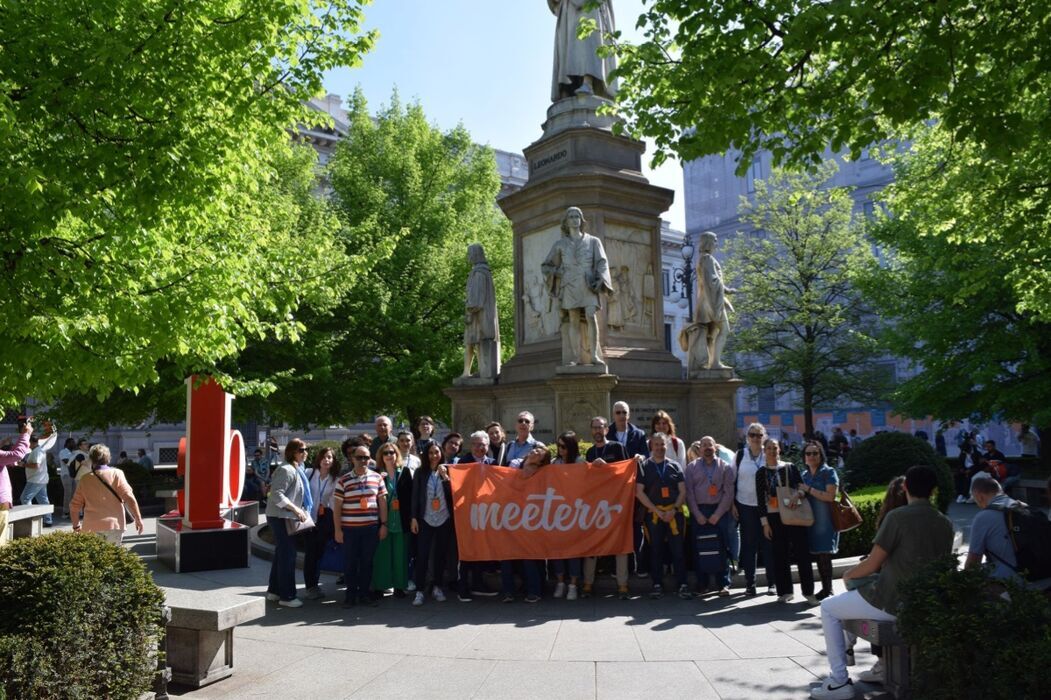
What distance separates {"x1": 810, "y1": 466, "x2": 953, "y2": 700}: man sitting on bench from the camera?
574 centimetres

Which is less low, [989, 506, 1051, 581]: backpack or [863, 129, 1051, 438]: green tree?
[863, 129, 1051, 438]: green tree

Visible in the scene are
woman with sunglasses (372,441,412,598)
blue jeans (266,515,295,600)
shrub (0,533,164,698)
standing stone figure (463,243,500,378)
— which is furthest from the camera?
standing stone figure (463,243,500,378)

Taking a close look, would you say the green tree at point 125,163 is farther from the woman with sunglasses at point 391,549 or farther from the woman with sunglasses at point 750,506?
the woman with sunglasses at point 750,506

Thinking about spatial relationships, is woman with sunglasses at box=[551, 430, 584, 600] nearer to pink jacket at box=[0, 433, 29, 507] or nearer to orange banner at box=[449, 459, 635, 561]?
orange banner at box=[449, 459, 635, 561]

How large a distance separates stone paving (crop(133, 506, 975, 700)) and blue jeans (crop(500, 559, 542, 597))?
0.17 metres

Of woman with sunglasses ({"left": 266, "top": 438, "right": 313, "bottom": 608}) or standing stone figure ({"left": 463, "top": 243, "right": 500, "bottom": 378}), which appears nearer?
woman with sunglasses ({"left": 266, "top": 438, "right": 313, "bottom": 608})

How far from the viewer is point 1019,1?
6.60m

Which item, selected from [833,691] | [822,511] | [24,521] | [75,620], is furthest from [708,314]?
[75,620]

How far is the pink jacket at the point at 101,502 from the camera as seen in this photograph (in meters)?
10.3

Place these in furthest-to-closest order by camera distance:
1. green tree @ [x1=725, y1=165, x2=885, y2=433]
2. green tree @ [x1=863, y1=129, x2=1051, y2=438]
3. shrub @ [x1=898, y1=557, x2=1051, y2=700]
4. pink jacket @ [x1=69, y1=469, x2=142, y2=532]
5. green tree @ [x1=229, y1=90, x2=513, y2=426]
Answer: green tree @ [x1=725, y1=165, x2=885, y2=433]
green tree @ [x1=229, y1=90, x2=513, y2=426]
green tree @ [x1=863, y1=129, x2=1051, y2=438]
pink jacket @ [x1=69, y1=469, x2=142, y2=532]
shrub @ [x1=898, y1=557, x2=1051, y2=700]

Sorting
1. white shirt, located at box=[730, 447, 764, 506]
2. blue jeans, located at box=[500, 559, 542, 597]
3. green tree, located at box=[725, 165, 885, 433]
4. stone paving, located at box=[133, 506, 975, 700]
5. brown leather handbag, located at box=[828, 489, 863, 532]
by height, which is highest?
green tree, located at box=[725, 165, 885, 433]

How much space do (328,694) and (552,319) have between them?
9.91 metres

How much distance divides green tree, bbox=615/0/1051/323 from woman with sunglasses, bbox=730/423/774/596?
3.21 m

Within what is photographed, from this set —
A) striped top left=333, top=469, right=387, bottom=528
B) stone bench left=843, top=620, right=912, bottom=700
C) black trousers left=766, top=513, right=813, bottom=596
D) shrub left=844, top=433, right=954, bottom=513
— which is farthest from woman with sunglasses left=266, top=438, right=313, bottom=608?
shrub left=844, top=433, right=954, bottom=513
